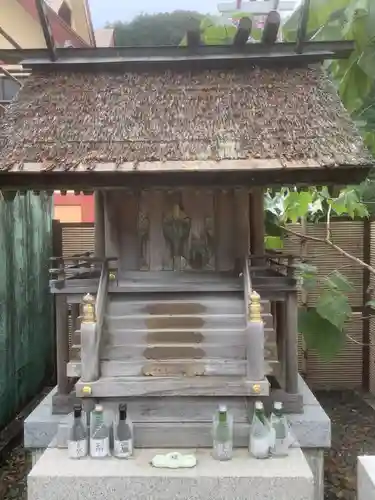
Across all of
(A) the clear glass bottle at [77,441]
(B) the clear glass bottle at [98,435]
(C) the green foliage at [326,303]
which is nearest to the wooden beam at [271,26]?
(C) the green foliage at [326,303]

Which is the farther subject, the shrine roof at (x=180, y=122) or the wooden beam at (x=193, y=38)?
the wooden beam at (x=193, y=38)

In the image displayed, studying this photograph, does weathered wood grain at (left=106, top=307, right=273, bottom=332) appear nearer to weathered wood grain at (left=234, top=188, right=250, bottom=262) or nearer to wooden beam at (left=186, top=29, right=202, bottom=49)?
weathered wood grain at (left=234, top=188, right=250, bottom=262)

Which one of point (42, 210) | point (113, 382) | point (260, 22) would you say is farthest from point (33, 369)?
point (260, 22)

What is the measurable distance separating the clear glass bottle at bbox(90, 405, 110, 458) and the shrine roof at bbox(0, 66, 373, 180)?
1.93 m

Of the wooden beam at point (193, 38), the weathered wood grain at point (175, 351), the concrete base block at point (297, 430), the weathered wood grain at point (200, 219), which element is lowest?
the concrete base block at point (297, 430)

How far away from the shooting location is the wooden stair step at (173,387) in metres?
4.24

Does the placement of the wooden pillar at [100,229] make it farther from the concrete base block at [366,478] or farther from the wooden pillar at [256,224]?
the concrete base block at [366,478]

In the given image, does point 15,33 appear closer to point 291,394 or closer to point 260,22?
point 260,22

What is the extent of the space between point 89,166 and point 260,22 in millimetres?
3739

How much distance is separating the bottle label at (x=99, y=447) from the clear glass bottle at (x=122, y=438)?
72 mm

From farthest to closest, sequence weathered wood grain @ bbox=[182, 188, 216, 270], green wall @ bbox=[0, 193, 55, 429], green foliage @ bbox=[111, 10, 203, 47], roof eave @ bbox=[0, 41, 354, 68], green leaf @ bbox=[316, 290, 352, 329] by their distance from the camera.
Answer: green wall @ bbox=[0, 193, 55, 429]
green leaf @ bbox=[316, 290, 352, 329]
green foliage @ bbox=[111, 10, 203, 47]
weathered wood grain @ bbox=[182, 188, 216, 270]
roof eave @ bbox=[0, 41, 354, 68]

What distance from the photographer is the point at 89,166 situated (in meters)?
4.18

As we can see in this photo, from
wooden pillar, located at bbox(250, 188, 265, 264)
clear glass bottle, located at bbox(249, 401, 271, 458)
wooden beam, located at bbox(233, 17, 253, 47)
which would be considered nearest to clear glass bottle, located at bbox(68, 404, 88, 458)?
clear glass bottle, located at bbox(249, 401, 271, 458)

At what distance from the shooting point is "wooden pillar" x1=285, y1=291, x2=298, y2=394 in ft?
16.1
